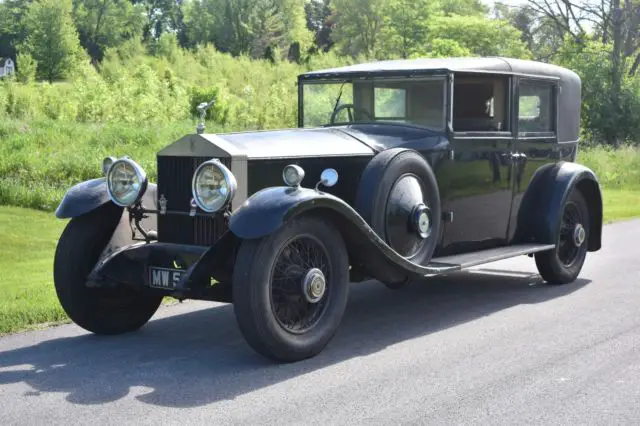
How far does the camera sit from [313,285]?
19.1ft

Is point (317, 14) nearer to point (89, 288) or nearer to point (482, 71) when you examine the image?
point (482, 71)

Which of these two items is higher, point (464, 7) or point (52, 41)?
point (464, 7)

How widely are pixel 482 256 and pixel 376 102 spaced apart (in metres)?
1.63

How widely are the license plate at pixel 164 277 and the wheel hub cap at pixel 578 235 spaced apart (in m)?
4.36

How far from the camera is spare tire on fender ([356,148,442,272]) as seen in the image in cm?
670

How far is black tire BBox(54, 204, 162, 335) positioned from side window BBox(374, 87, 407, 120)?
2.54 meters

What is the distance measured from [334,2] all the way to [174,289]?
70.2 meters

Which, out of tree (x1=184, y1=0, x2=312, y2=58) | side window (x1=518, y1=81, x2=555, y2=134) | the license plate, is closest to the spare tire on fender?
the license plate

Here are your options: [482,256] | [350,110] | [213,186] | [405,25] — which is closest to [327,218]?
[213,186]

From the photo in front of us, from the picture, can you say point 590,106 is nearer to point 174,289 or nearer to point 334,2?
point 174,289

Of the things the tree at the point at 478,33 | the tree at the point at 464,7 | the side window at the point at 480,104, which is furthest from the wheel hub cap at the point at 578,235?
the tree at the point at 464,7

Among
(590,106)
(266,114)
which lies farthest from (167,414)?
(590,106)

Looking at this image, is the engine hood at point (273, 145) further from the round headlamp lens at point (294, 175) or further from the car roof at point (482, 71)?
the car roof at point (482, 71)

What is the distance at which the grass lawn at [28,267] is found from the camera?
6980mm
